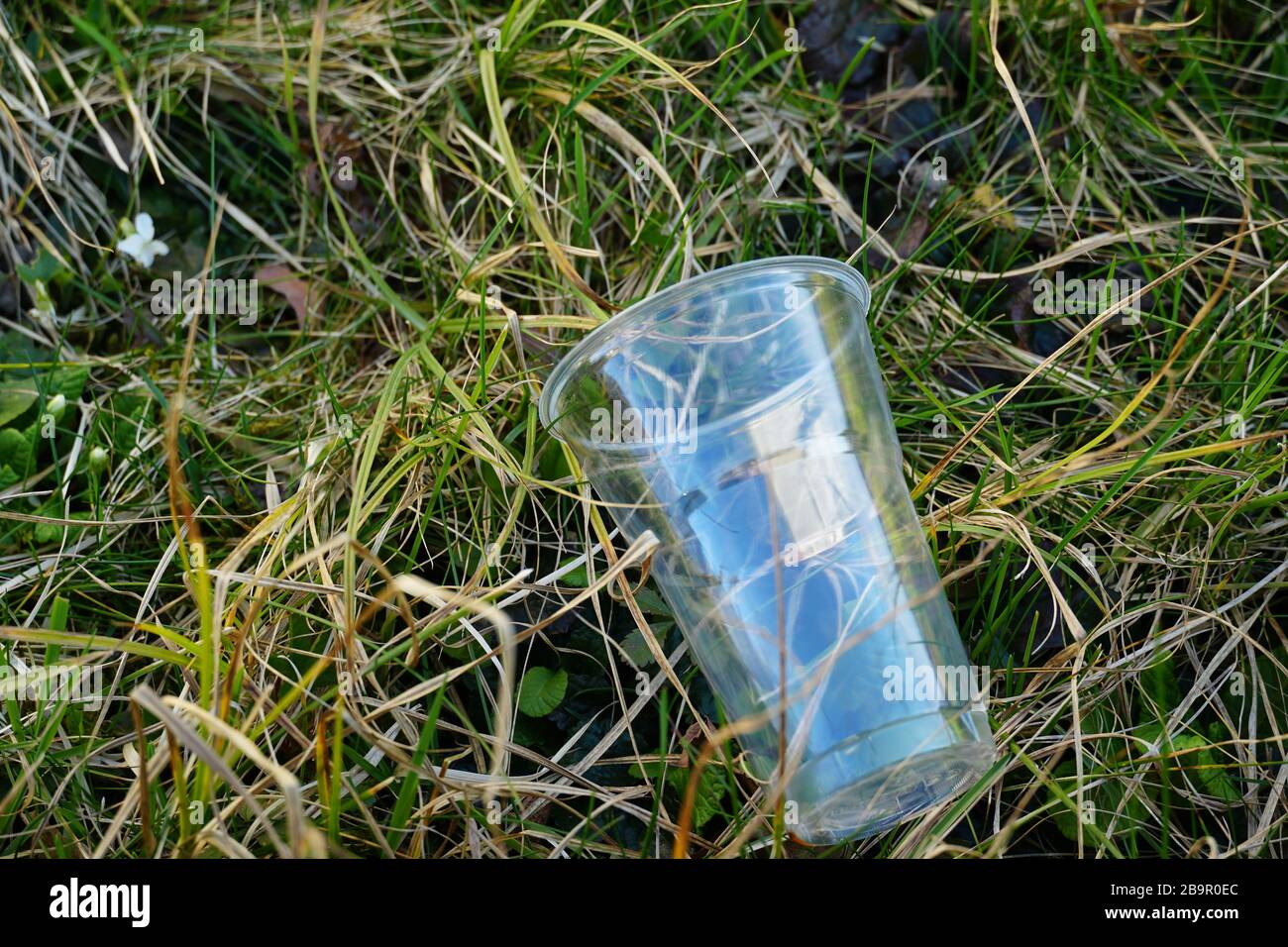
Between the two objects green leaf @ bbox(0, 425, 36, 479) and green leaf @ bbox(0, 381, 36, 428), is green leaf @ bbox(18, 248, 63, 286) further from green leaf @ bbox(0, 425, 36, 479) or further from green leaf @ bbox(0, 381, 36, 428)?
green leaf @ bbox(0, 425, 36, 479)

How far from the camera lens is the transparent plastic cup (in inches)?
66.3

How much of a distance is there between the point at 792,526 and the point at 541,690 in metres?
0.65

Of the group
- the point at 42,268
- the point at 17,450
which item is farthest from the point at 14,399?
the point at 42,268

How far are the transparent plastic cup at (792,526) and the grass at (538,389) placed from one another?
5.8 inches

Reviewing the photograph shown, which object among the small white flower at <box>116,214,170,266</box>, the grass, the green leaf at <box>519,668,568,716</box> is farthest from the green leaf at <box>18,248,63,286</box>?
the green leaf at <box>519,668,568,716</box>

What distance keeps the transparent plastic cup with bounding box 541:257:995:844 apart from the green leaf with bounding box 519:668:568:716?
1.04 ft

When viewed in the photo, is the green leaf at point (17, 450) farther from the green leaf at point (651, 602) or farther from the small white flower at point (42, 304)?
the green leaf at point (651, 602)

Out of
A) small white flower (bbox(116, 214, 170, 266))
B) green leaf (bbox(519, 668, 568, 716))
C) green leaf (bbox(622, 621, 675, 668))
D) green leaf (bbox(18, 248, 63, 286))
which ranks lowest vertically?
green leaf (bbox(519, 668, 568, 716))

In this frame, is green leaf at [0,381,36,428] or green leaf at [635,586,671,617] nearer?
green leaf at [635,586,671,617]

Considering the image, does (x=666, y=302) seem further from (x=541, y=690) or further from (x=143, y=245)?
(x=143, y=245)

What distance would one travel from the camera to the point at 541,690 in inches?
79.8

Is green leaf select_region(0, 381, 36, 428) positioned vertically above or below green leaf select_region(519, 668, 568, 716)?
above

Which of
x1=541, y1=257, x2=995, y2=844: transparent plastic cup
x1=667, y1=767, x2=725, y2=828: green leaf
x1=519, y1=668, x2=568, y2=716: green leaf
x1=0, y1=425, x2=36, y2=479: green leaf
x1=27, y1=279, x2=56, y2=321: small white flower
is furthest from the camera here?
x1=27, y1=279, x2=56, y2=321: small white flower
